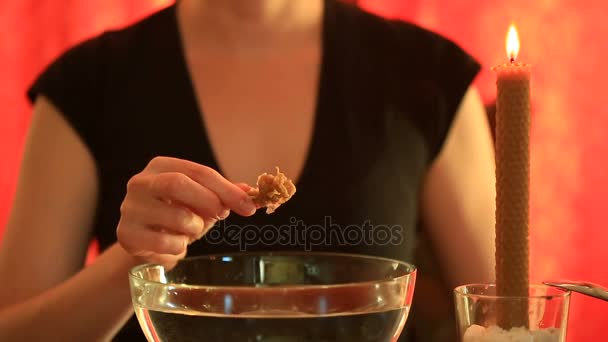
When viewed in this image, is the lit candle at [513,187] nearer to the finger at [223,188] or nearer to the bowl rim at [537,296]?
the bowl rim at [537,296]

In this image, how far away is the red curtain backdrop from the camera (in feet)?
5.65

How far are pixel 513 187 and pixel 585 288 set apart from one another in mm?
78

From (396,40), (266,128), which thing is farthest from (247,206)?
(396,40)

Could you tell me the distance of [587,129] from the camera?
1743 mm

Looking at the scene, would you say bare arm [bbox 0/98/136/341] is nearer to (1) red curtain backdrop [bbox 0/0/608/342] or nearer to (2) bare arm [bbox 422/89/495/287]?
Answer: (2) bare arm [bbox 422/89/495/287]

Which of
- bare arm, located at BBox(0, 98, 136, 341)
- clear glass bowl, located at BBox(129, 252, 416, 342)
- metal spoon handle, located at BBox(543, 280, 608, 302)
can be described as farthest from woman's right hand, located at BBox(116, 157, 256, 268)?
bare arm, located at BBox(0, 98, 136, 341)

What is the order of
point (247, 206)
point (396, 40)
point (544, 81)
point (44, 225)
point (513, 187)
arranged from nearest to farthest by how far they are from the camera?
point (513, 187) → point (247, 206) → point (44, 225) → point (396, 40) → point (544, 81)

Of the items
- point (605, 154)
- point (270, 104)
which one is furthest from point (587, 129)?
point (270, 104)

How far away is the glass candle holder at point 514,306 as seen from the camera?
0.32 meters

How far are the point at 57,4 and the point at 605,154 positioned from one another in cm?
130

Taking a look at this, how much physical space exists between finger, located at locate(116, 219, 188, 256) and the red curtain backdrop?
120 centimetres

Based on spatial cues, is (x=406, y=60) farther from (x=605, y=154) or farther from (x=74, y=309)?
(x=605, y=154)

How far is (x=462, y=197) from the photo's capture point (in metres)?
1.08

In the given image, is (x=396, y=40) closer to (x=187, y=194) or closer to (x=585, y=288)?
(x=187, y=194)
